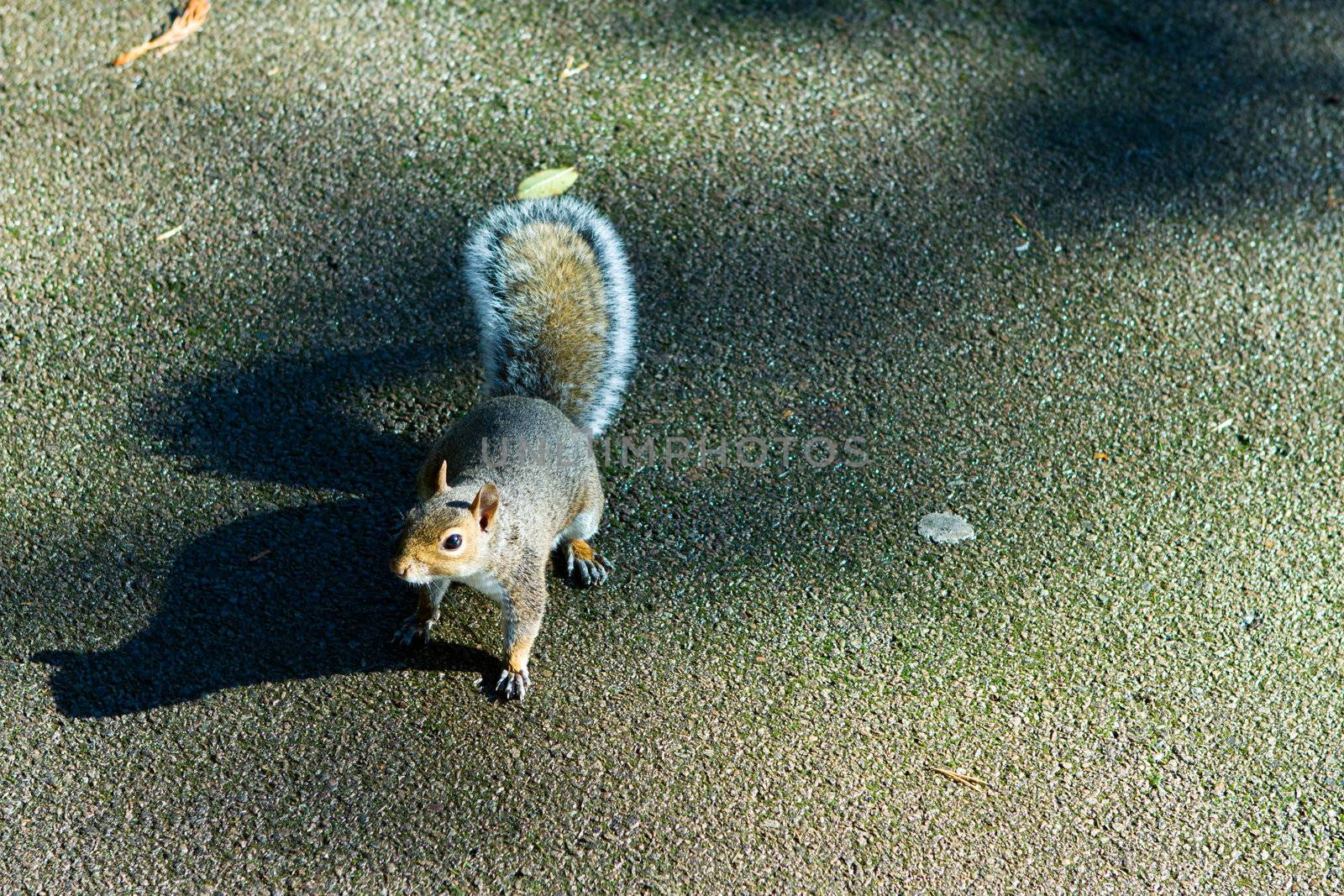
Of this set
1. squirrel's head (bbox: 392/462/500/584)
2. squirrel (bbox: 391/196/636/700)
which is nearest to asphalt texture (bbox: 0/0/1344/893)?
squirrel (bbox: 391/196/636/700)

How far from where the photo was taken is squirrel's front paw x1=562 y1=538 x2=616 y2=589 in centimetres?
228

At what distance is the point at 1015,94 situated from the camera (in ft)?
10.9

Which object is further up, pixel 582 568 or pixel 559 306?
pixel 559 306

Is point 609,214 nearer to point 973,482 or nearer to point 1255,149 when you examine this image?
point 973,482

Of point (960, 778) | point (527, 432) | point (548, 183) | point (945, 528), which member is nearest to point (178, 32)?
point (548, 183)

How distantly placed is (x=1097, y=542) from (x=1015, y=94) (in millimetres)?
1506

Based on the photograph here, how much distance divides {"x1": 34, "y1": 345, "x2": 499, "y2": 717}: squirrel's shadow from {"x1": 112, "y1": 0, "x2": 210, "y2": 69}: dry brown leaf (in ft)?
3.68

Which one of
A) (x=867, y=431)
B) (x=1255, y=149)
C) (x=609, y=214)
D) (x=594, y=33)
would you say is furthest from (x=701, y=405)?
(x=1255, y=149)

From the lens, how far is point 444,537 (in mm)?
1841

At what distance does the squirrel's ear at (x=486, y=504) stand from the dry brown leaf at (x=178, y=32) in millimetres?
1968

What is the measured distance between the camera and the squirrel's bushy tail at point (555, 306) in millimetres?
2342

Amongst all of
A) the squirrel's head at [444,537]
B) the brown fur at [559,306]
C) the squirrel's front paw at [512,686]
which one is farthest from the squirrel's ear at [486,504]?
the brown fur at [559,306]

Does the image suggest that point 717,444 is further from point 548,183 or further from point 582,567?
point 548,183

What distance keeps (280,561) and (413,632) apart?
33 centimetres
